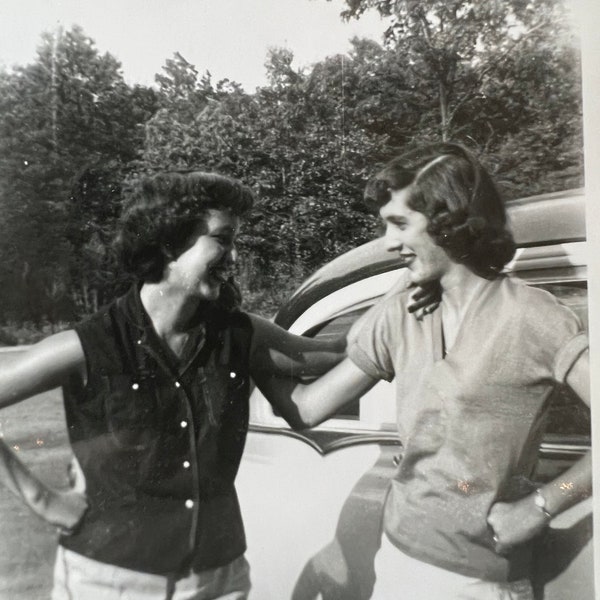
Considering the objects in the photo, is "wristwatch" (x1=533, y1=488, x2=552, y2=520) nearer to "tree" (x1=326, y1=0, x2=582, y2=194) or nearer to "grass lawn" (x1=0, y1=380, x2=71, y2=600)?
"tree" (x1=326, y1=0, x2=582, y2=194)

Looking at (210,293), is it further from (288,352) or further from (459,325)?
(459,325)

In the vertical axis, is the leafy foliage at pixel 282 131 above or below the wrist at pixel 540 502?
above

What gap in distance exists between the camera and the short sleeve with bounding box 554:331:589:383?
85.0 inches

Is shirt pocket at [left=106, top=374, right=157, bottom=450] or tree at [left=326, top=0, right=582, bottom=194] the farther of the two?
tree at [left=326, top=0, right=582, bottom=194]

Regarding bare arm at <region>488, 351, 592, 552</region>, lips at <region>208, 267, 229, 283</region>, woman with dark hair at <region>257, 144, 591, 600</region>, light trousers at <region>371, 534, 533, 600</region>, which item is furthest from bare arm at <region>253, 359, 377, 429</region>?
bare arm at <region>488, 351, 592, 552</region>

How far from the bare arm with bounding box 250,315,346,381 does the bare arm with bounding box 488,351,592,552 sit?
2.14 feet

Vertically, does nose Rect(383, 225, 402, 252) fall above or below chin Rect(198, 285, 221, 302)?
above

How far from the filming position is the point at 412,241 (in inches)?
86.5

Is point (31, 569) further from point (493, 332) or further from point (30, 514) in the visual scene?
point (493, 332)

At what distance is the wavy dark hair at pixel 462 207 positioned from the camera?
2.17 metres

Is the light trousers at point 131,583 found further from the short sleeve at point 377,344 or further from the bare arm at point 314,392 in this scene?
the short sleeve at point 377,344

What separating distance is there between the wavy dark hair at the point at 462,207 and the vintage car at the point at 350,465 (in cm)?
5

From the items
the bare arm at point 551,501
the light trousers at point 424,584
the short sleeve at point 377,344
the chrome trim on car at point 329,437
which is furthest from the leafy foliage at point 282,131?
the light trousers at point 424,584

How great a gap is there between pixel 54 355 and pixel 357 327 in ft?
2.97
